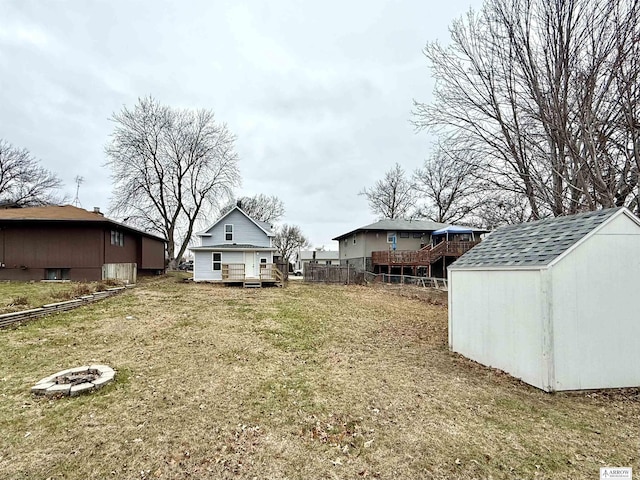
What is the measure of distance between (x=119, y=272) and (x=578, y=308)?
1993 cm

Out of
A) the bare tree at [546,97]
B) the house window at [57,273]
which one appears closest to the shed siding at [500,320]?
the bare tree at [546,97]

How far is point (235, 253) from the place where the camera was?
21750 mm

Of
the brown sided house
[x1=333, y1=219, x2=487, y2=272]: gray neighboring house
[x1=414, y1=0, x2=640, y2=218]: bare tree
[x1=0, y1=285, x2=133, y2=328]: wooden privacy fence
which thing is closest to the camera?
[x1=414, y1=0, x2=640, y2=218]: bare tree

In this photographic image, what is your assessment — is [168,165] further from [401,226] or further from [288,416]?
[288,416]

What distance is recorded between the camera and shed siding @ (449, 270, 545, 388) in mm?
4848

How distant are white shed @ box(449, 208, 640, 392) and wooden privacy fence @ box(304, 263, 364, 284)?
17835 millimetres

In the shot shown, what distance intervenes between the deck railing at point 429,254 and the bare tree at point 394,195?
15.4 meters

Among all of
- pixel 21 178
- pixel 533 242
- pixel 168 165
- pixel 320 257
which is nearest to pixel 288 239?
pixel 320 257

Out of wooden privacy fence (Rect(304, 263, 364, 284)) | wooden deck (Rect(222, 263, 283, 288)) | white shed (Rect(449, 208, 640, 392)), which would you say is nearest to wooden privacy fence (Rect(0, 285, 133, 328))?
wooden deck (Rect(222, 263, 283, 288))

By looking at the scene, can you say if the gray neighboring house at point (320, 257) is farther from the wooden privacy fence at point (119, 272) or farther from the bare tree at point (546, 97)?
the bare tree at point (546, 97)

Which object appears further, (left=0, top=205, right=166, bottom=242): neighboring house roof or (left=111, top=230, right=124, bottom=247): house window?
(left=111, top=230, right=124, bottom=247): house window

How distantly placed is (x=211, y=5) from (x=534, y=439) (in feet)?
44.0

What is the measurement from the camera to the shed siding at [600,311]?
4.70 m

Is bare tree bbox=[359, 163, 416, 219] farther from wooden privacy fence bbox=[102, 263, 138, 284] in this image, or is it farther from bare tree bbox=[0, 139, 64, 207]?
bare tree bbox=[0, 139, 64, 207]
